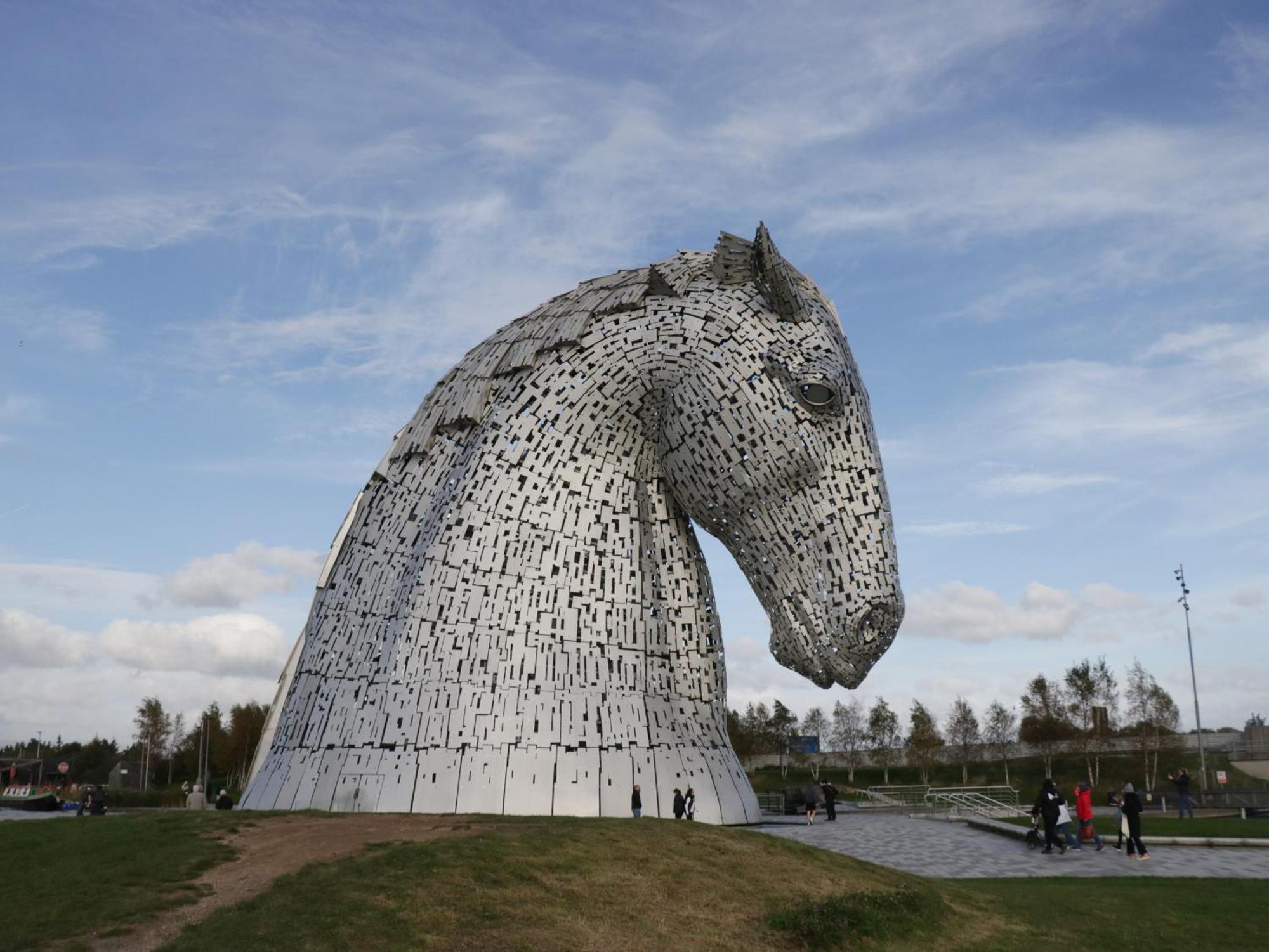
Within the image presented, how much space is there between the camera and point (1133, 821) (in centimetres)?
1382

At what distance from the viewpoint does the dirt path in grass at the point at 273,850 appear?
6.95 meters

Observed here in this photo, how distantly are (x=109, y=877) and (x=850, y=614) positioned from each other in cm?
660

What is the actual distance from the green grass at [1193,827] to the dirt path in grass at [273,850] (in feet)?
40.3

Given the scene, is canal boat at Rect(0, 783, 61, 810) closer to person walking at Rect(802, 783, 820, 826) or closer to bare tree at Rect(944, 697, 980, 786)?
person walking at Rect(802, 783, 820, 826)

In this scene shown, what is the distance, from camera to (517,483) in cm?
1076

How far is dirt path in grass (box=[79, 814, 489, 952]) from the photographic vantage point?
6945 mm

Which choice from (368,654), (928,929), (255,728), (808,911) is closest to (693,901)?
(808,911)

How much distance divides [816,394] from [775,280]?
1.22 meters

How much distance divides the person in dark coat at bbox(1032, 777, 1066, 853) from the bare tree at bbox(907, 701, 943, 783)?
43285 millimetres

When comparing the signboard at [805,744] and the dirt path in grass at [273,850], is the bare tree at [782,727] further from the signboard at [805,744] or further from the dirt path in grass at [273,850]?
the dirt path in grass at [273,850]

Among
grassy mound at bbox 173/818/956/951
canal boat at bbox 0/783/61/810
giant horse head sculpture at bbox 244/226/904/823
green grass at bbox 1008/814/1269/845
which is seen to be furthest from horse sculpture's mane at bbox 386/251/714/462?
canal boat at bbox 0/783/61/810

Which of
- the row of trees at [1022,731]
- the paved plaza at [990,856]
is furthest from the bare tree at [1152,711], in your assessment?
the paved plaza at [990,856]

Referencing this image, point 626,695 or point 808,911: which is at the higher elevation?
point 626,695

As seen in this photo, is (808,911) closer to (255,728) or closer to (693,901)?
(693,901)
